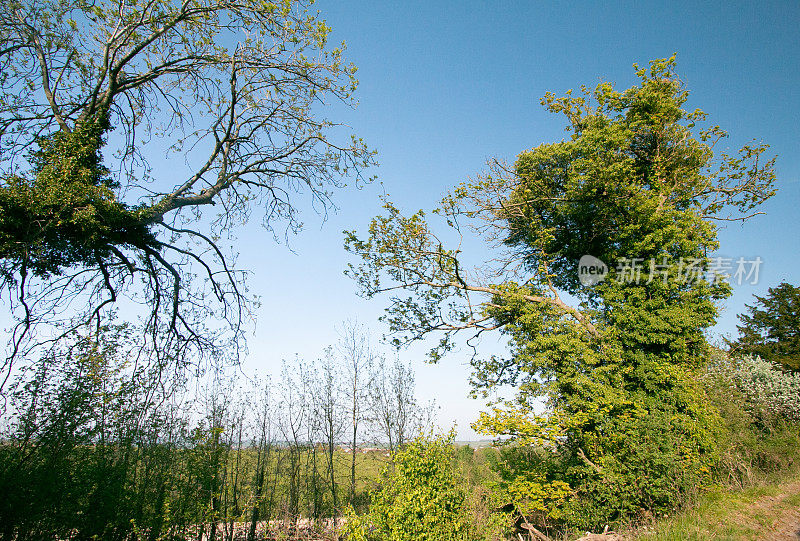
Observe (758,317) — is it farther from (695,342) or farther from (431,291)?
(431,291)

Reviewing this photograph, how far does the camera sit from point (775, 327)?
90.4ft


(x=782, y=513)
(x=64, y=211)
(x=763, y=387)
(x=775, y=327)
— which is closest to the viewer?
(x=64, y=211)

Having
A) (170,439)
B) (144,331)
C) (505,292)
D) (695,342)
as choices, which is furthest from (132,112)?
(695,342)

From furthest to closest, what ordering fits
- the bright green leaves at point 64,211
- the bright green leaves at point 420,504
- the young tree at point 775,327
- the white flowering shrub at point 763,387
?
the young tree at point 775,327
the white flowering shrub at point 763,387
the bright green leaves at point 420,504
the bright green leaves at point 64,211

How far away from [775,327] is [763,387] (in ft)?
46.0

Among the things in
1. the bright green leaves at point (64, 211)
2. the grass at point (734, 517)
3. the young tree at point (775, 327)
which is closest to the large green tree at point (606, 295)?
the grass at point (734, 517)

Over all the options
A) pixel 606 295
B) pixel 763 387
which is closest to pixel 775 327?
pixel 763 387

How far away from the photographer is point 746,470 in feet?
39.4

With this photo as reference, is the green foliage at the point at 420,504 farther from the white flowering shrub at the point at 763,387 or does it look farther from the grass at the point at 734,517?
the white flowering shrub at the point at 763,387

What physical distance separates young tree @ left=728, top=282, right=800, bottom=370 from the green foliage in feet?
86.4

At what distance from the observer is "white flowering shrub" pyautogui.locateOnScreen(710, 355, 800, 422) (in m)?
16.9

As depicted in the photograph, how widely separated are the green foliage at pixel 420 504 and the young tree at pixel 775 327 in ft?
86.4

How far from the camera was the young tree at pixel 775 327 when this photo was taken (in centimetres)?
2562

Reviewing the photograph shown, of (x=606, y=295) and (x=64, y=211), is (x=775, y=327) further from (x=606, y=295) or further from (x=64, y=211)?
(x=64, y=211)
